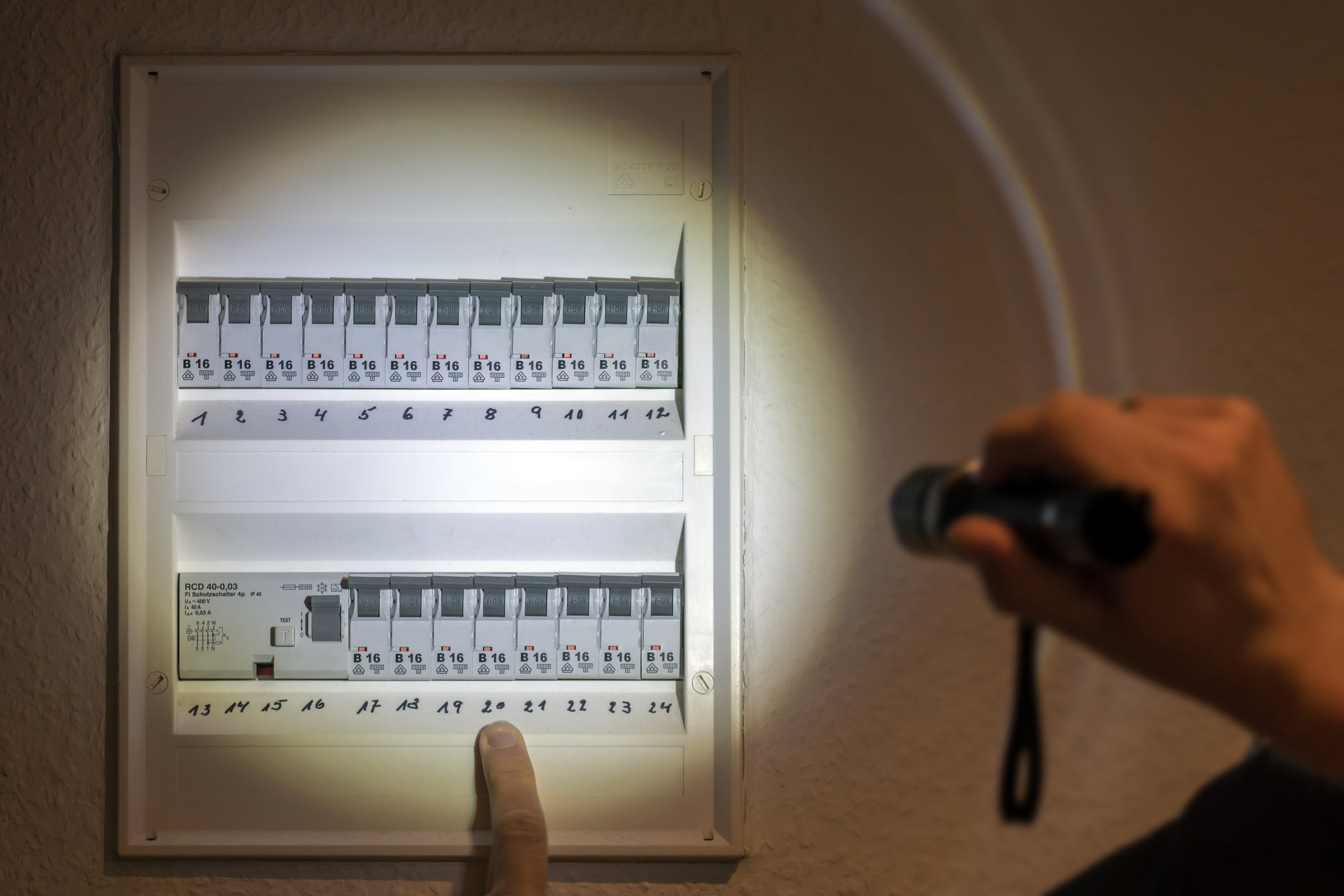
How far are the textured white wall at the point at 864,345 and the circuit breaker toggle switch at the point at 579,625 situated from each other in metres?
0.16

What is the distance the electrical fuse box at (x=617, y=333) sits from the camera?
2.45ft

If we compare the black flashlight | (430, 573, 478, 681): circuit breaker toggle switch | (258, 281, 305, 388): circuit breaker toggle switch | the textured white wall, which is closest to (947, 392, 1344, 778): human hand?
the black flashlight

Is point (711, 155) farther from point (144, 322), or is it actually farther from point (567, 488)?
point (144, 322)

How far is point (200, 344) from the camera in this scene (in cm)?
75

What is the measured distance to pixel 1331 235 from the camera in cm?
74

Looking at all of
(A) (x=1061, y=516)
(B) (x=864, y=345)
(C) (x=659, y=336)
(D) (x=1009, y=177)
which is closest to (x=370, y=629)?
(C) (x=659, y=336)

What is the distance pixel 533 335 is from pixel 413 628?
33 centimetres

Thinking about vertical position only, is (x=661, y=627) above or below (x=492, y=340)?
below

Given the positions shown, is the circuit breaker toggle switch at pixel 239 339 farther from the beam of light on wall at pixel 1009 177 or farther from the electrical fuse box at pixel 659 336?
the beam of light on wall at pixel 1009 177

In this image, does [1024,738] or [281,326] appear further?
[281,326]

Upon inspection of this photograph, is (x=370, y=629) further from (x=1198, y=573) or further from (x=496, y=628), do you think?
(x=1198, y=573)


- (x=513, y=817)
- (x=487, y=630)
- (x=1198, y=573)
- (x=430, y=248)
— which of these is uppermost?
(x=430, y=248)

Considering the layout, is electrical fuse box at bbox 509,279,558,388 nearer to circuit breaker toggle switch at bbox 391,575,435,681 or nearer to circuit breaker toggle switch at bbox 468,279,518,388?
circuit breaker toggle switch at bbox 468,279,518,388

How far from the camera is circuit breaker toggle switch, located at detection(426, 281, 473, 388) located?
2.45 ft
